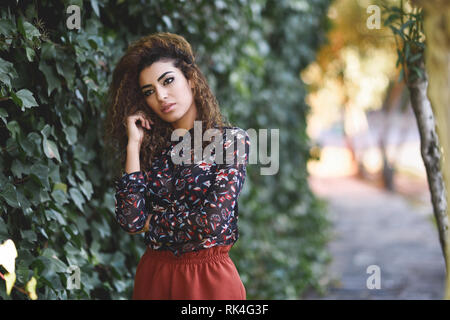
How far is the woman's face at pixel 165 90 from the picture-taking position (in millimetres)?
1787

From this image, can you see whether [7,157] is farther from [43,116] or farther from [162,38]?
[162,38]

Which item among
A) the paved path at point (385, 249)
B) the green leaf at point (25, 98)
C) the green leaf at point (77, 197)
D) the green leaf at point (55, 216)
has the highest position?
the green leaf at point (25, 98)

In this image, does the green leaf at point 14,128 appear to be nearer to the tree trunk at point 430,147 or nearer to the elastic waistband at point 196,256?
the elastic waistband at point 196,256

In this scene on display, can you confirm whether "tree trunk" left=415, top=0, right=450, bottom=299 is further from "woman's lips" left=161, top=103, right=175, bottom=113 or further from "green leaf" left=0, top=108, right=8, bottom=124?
"green leaf" left=0, top=108, right=8, bottom=124

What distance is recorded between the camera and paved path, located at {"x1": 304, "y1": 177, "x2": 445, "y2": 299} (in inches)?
174

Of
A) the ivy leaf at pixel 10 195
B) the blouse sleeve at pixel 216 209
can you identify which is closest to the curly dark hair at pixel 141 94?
the blouse sleeve at pixel 216 209

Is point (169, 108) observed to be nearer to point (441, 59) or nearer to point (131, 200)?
point (131, 200)

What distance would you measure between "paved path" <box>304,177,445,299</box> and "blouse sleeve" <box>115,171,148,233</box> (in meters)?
3.06

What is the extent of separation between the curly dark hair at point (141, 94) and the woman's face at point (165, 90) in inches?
1.5

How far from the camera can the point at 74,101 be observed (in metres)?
2.15

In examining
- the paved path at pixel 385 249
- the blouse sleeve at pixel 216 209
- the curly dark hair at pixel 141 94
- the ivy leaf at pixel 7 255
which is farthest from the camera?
the paved path at pixel 385 249
